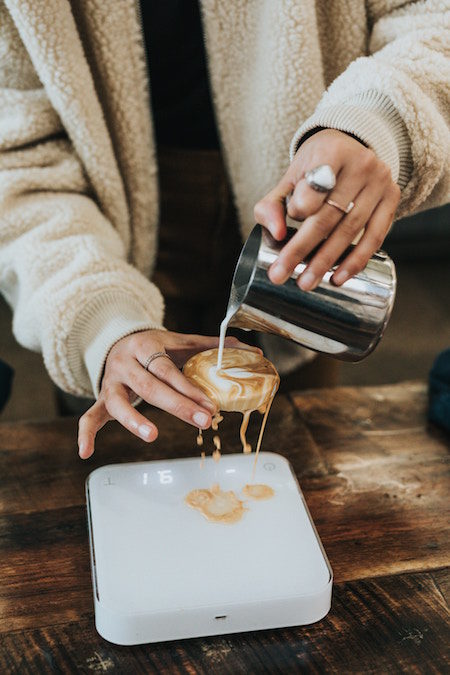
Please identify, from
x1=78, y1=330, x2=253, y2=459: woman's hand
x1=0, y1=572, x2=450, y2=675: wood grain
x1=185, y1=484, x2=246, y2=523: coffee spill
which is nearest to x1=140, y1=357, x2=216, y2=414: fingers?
x1=78, y1=330, x2=253, y2=459: woman's hand

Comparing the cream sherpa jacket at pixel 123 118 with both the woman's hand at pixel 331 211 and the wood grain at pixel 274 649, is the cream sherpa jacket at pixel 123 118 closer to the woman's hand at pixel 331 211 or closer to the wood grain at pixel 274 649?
the woman's hand at pixel 331 211

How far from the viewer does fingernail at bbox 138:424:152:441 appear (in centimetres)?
65

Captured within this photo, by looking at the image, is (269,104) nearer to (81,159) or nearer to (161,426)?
(81,159)

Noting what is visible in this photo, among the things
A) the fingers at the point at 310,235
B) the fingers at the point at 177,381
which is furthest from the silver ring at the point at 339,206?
the fingers at the point at 177,381

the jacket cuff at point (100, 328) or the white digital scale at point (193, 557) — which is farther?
the jacket cuff at point (100, 328)

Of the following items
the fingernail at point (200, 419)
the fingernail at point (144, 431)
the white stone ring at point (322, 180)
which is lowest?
the fingernail at point (144, 431)

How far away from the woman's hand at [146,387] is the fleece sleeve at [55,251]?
36 millimetres

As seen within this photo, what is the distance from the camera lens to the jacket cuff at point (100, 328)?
2.54 feet

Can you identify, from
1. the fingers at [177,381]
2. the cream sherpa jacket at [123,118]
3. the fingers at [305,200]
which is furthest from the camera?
the cream sherpa jacket at [123,118]

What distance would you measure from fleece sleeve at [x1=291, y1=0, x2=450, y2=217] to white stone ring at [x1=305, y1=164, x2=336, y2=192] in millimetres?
114

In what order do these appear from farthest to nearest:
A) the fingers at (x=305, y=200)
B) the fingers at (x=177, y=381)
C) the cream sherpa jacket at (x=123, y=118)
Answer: the cream sherpa jacket at (x=123, y=118) → the fingers at (x=177, y=381) → the fingers at (x=305, y=200)

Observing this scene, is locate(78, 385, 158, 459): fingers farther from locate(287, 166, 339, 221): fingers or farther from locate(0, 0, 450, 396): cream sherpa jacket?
locate(287, 166, 339, 221): fingers

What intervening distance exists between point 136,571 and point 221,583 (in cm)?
8

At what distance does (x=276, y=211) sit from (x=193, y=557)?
0.33m
